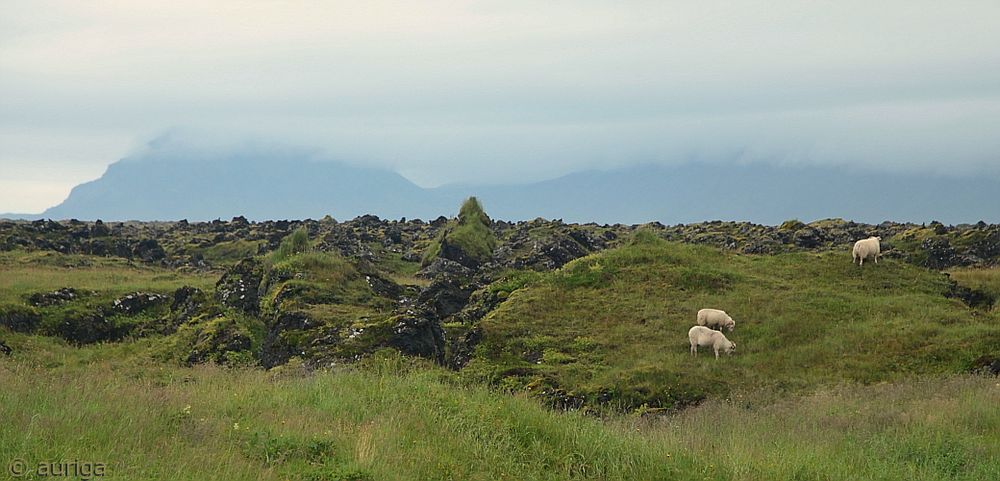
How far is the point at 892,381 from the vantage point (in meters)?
20.9

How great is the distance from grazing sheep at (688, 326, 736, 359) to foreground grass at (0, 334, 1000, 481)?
6.84m

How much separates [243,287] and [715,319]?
1806 cm

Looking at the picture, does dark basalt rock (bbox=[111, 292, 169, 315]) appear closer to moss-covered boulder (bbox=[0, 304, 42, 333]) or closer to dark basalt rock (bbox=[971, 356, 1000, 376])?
moss-covered boulder (bbox=[0, 304, 42, 333])

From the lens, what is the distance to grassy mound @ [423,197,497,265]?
48.2m

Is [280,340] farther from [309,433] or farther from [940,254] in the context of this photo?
[940,254]

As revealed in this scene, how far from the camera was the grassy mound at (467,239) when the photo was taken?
158 ft

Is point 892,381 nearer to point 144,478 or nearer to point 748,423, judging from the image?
point 748,423

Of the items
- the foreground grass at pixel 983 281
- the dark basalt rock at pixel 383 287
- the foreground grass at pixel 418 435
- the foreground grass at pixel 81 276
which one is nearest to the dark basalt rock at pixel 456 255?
the foreground grass at pixel 81 276

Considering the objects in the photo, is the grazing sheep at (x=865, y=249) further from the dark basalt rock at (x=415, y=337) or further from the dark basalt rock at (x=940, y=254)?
the dark basalt rock at (x=415, y=337)

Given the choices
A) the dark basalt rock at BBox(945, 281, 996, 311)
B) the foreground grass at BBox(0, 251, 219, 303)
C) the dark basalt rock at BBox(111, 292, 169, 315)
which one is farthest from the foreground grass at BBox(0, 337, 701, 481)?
the dark basalt rock at BBox(945, 281, 996, 311)

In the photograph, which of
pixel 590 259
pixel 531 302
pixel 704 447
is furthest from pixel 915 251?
pixel 704 447

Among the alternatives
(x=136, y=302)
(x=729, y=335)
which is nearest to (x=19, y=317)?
(x=136, y=302)

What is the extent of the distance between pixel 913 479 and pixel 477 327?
1671cm

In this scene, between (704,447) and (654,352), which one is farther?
(654,352)
